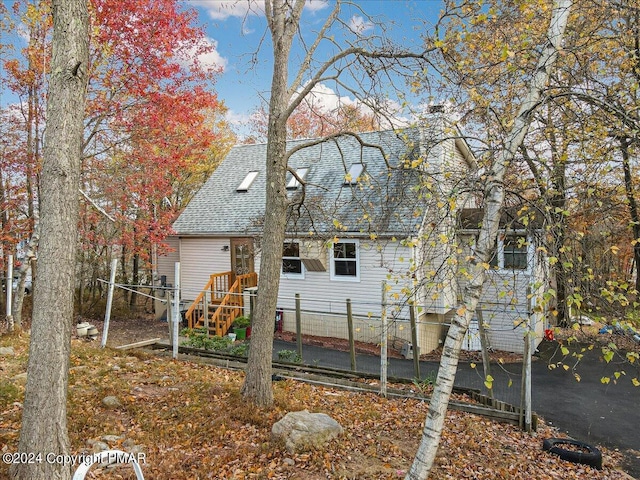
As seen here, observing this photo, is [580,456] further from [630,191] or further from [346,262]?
[346,262]

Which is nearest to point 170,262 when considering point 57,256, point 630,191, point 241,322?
point 241,322

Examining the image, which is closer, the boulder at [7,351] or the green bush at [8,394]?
the green bush at [8,394]

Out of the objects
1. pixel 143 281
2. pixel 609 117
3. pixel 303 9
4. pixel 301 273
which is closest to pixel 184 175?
pixel 143 281

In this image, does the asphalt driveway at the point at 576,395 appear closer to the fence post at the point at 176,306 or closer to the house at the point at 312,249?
the house at the point at 312,249

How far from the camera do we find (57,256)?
12.3ft

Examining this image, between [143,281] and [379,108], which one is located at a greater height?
[379,108]

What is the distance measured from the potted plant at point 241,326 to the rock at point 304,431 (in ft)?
25.3

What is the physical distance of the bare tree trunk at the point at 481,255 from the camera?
3709 mm

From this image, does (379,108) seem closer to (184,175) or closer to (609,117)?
(609,117)

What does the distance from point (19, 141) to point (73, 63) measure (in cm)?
1142

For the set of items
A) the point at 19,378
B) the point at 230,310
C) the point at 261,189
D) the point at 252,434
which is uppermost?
the point at 261,189

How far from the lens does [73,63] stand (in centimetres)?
383

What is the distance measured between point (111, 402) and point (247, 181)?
12.5 m

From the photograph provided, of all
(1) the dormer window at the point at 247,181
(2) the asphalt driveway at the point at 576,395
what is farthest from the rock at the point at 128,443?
(1) the dormer window at the point at 247,181
